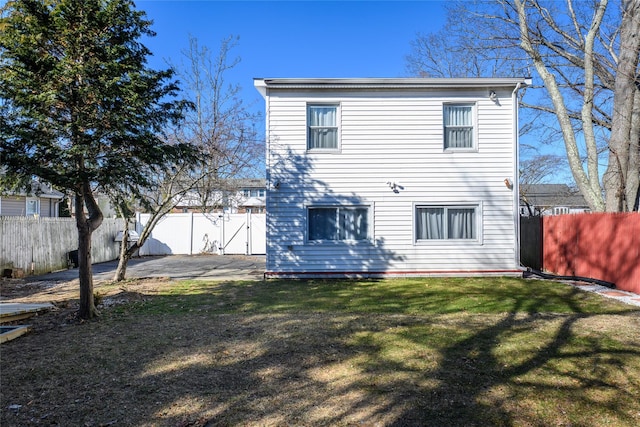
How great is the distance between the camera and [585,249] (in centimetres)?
1011

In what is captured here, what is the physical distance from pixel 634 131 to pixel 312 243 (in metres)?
9.65

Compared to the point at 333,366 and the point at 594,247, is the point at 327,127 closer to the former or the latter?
the point at 594,247

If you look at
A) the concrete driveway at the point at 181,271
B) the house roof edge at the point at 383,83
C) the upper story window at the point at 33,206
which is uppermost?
the house roof edge at the point at 383,83

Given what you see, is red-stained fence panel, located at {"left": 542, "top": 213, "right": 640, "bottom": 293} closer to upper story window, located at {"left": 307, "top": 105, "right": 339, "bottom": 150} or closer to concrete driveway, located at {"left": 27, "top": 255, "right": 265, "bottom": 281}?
upper story window, located at {"left": 307, "top": 105, "right": 339, "bottom": 150}

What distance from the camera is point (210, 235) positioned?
64.1 feet

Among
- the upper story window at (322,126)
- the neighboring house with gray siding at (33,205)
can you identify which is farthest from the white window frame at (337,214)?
the neighboring house with gray siding at (33,205)

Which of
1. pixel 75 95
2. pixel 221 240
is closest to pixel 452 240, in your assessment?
pixel 75 95

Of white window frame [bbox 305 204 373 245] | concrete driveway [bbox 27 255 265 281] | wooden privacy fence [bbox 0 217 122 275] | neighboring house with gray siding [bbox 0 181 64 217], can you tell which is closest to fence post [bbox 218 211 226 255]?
concrete driveway [bbox 27 255 265 281]

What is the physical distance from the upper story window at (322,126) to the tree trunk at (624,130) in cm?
794

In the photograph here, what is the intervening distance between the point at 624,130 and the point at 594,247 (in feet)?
12.7

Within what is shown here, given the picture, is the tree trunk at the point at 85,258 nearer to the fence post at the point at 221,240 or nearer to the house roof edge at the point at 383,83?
the house roof edge at the point at 383,83

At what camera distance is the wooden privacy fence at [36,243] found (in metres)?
11.3

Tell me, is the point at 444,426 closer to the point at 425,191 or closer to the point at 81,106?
the point at 81,106

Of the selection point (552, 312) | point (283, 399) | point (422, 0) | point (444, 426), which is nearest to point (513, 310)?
point (552, 312)
